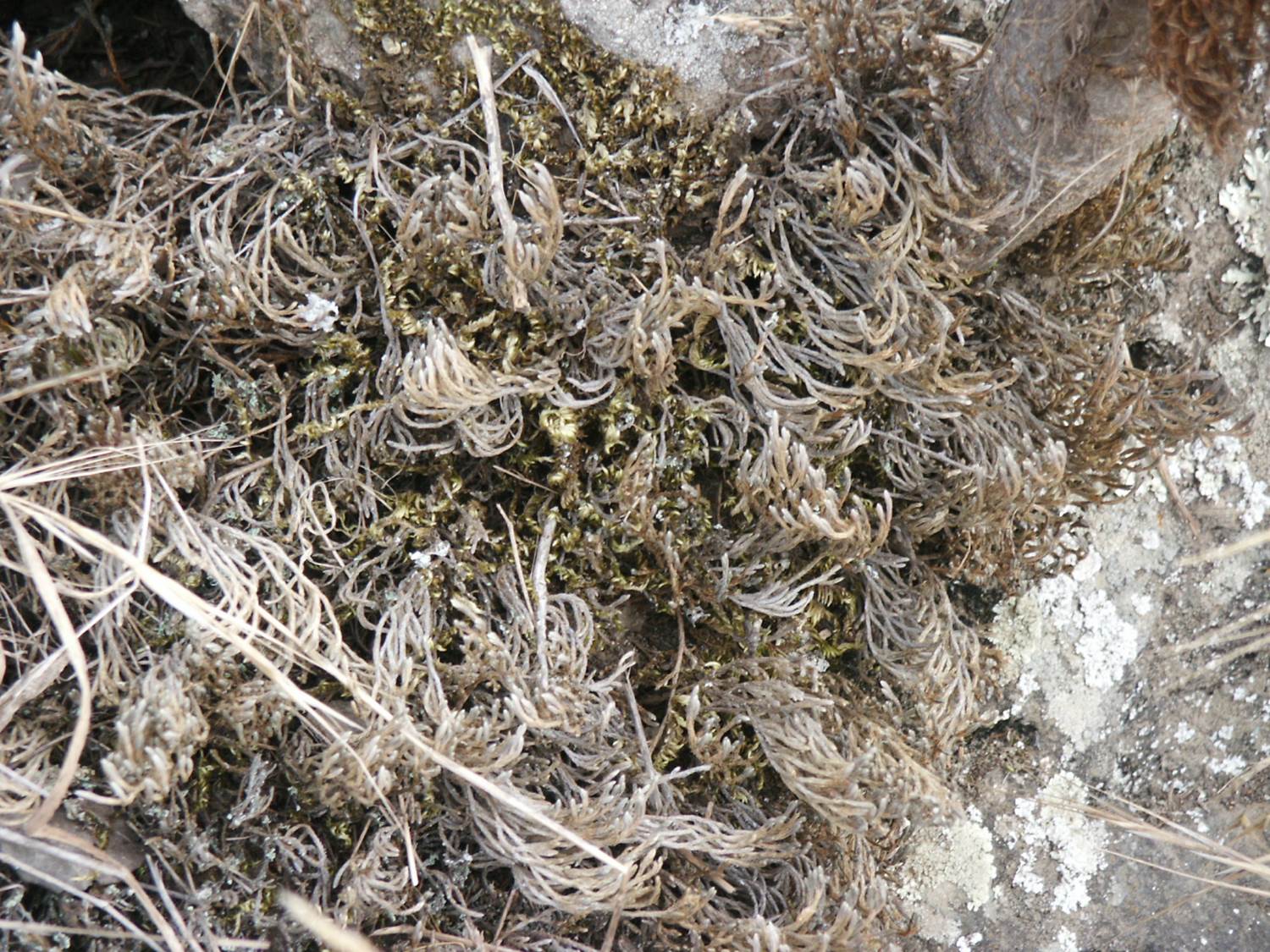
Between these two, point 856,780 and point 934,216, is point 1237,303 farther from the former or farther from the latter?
point 856,780

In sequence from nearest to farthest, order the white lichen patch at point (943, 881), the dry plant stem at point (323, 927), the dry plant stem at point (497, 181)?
1. the dry plant stem at point (323, 927)
2. the dry plant stem at point (497, 181)
3. the white lichen patch at point (943, 881)

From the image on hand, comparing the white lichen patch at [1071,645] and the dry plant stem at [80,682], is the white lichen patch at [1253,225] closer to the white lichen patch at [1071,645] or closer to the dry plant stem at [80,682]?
the white lichen patch at [1071,645]

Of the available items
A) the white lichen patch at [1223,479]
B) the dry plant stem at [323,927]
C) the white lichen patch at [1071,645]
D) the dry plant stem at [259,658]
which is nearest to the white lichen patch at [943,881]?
the white lichen patch at [1071,645]

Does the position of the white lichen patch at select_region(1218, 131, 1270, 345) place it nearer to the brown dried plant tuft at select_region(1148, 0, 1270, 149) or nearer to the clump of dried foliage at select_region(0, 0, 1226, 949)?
the clump of dried foliage at select_region(0, 0, 1226, 949)

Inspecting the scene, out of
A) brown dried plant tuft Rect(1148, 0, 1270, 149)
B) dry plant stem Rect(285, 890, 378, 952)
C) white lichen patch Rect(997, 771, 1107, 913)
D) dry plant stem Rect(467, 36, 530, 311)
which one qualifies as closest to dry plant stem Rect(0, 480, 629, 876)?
dry plant stem Rect(285, 890, 378, 952)

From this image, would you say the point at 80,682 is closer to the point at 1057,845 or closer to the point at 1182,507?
the point at 1057,845

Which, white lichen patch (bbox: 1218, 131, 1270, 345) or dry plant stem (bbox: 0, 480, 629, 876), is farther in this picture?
white lichen patch (bbox: 1218, 131, 1270, 345)
